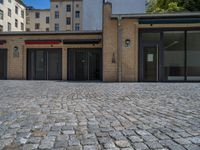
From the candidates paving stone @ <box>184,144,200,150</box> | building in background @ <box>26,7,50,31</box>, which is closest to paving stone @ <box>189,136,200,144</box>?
paving stone @ <box>184,144,200,150</box>

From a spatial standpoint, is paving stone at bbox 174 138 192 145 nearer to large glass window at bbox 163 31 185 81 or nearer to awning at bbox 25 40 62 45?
large glass window at bbox 163 31 185 81

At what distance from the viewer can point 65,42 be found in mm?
17219

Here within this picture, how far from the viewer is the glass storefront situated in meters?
15.4

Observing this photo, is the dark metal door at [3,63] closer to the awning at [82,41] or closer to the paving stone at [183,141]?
the awning at [82,41]

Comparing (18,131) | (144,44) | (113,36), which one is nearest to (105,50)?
(113,36)

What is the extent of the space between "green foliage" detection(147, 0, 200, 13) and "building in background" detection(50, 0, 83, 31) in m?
26.5

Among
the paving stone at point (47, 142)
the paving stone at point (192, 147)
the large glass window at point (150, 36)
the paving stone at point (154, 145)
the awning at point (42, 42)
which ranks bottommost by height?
the paving stone at point (47, 142)

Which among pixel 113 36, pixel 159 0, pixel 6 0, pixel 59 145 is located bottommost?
pixel 59 145

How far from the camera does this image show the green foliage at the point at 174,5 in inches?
1057

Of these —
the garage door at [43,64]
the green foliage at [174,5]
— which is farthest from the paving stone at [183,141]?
the green foliage at [174,5]

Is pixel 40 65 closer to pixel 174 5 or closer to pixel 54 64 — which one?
pixel 54 64

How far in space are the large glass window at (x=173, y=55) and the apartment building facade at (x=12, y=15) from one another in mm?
35768

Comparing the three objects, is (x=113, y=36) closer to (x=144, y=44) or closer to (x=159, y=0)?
(x=144, y=44)

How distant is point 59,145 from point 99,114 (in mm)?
1980
